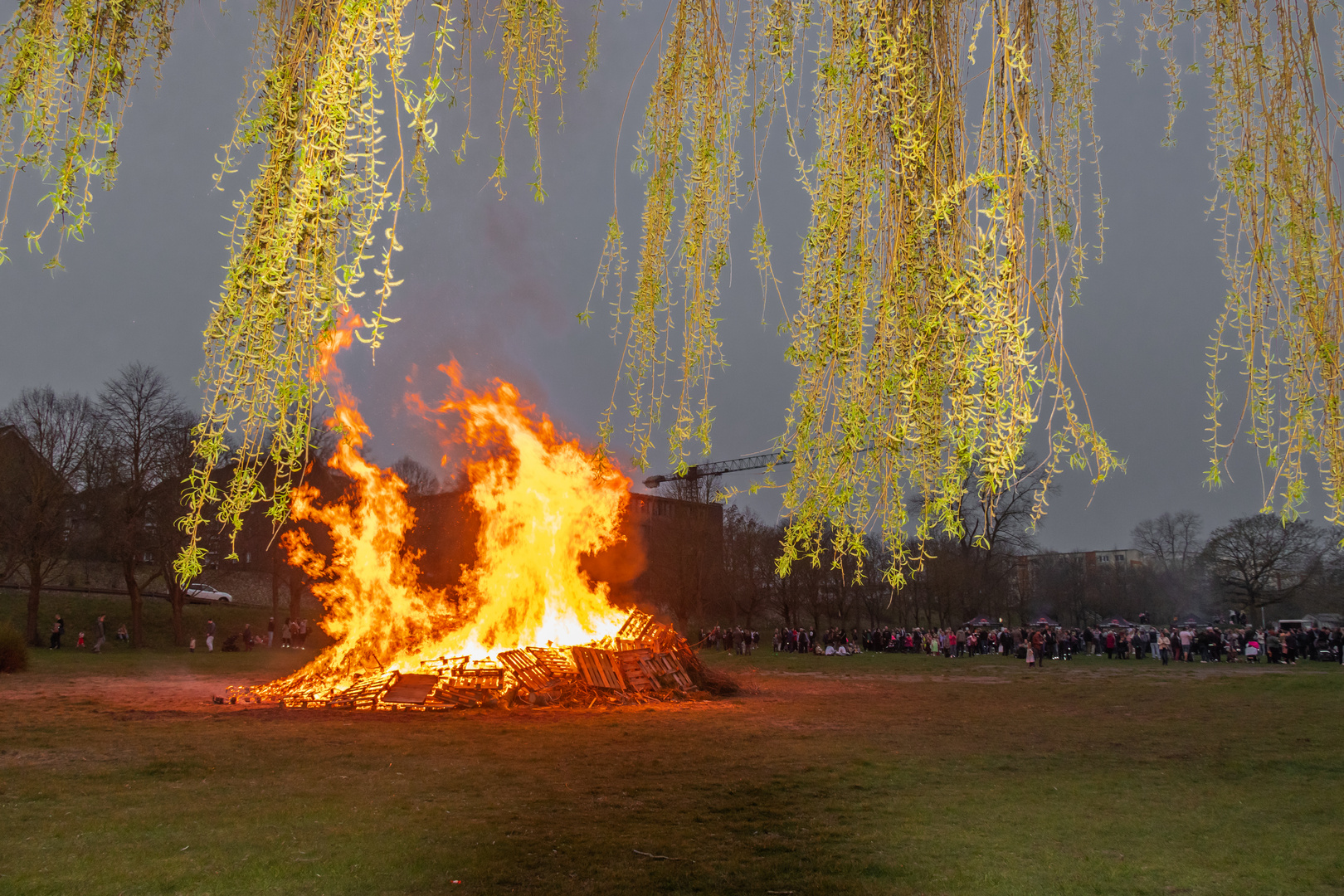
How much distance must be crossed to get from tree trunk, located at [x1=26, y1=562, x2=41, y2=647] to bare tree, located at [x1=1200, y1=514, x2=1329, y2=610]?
178 feet

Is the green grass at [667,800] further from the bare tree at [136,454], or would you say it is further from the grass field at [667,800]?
the bare tree at [136,454]

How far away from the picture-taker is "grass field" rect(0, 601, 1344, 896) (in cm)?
543

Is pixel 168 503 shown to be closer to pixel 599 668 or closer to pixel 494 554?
pixel 494 554

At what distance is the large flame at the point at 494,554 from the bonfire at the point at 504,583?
25 mm

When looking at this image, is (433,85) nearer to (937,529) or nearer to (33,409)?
(937,529)

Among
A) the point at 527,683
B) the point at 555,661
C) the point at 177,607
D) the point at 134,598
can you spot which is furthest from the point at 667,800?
the point at 134,598

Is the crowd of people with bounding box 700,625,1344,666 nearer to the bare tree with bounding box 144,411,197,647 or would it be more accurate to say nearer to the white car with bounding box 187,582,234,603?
the bare tree with bounding box 144,411,197,647

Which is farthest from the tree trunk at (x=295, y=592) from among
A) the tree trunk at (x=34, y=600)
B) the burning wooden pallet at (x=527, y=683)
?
the burning wooden pallet at (x=527, y=683)

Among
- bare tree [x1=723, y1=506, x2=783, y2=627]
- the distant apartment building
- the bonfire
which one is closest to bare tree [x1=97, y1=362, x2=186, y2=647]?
the bonfire

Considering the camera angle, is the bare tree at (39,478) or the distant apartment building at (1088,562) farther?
the distant apartment building at (1088,562)

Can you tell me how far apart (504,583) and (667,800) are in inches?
421

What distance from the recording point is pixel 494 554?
17.8 m

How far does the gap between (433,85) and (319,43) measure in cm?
79

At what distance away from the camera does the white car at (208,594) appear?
36812 millimetres
